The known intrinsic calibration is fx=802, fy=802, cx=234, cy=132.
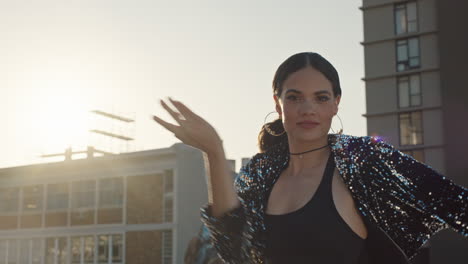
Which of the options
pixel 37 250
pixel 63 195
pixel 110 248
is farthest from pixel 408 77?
pixel 37 250

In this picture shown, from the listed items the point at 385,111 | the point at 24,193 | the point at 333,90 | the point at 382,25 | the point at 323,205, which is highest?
the point at 382,25

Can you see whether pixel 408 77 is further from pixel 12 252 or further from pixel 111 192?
pixel 12 252

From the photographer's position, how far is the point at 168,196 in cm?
3809

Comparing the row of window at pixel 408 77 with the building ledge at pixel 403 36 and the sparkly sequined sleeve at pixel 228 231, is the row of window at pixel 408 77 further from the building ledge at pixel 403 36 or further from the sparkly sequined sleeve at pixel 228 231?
the sparkly sequined sleeve at pixel 228 231

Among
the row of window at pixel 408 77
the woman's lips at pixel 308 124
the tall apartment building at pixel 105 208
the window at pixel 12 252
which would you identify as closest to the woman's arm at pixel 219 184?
the woman's lips at pixel 308 124

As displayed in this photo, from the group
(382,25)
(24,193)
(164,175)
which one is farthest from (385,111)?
(24,193)

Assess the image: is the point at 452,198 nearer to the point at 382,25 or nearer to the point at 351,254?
the point at 351,254

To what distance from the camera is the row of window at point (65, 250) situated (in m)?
39.2

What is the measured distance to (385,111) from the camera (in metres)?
46.9

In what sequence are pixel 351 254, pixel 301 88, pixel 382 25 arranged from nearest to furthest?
pixel 351 254 < pixel 301 88 < pixel 382 25

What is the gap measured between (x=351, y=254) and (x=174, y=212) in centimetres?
3506

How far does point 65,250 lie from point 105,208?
3.31 m

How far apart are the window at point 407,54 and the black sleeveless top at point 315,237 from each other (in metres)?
44.8

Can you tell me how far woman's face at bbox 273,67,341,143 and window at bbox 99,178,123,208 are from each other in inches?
1450
